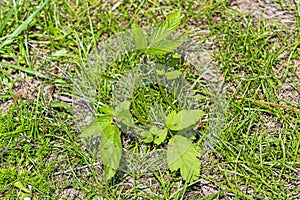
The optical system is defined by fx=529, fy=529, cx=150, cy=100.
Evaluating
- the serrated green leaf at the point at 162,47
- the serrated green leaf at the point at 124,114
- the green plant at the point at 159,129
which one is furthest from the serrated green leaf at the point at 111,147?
the serrated green leaf at the point at 162,47

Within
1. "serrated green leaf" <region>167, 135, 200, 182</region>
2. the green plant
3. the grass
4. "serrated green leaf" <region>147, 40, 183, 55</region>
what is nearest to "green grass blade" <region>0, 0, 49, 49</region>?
the grass

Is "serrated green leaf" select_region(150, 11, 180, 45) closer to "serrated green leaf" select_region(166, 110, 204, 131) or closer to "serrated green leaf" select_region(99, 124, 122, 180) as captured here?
"serrated green leaf" select_region(166, 110, 204, 131)

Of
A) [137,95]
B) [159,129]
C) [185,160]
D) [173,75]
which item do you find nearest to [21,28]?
[137,95]

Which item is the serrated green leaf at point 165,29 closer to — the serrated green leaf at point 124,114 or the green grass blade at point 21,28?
the serrated green leaf at point 124,114

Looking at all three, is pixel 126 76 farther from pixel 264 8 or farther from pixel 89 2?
pixel 264 8

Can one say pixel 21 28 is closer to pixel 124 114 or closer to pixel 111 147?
pixel 124 114

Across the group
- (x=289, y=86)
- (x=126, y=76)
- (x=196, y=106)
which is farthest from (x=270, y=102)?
(x=126, y=76)

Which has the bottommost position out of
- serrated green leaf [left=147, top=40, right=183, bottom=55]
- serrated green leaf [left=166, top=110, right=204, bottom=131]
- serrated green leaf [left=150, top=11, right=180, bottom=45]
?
serrated green leaf [left=166, top=110, right=204, bottom=131]
